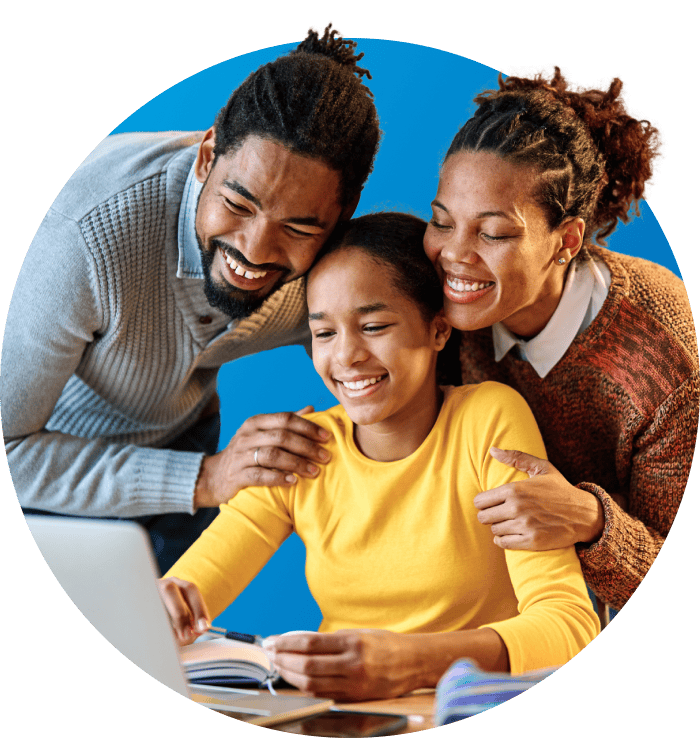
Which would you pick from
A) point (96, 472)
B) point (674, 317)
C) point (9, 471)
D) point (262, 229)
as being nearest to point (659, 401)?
point (674, 317)

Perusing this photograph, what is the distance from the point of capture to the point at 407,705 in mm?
2049

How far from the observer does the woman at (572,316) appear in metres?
2.01

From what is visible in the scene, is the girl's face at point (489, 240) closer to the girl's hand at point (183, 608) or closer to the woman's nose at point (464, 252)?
the woman's nose at point (464, 252)

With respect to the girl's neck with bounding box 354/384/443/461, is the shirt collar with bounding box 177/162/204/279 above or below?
above

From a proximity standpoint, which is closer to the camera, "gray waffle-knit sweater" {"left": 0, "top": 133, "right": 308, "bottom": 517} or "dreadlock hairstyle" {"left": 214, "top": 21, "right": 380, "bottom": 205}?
"dreadlock hairstyle" {"left": 214, "top": 21, "right": 380, "bottom": 205}

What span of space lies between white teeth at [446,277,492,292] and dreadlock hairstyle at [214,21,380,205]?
0.31 meters

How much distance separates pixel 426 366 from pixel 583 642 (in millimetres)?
737

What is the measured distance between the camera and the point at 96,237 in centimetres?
216

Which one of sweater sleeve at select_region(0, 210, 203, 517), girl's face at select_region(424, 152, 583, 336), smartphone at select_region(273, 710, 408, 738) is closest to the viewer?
girl's face at select_region(424, 152, 583, 336)

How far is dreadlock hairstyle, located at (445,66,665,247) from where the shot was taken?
2.01 meters

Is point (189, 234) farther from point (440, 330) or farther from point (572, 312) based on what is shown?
point (572, 312)

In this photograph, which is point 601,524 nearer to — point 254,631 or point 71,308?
point 254,631

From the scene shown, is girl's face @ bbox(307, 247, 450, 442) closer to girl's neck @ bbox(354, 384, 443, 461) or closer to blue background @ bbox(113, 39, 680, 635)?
girl's neck @ bbox(354, 384, 443, 461)

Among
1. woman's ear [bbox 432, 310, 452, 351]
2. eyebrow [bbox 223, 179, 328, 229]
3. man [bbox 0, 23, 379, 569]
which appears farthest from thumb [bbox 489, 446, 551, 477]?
eyebrow [bbox 223, 179, 328, 229]
